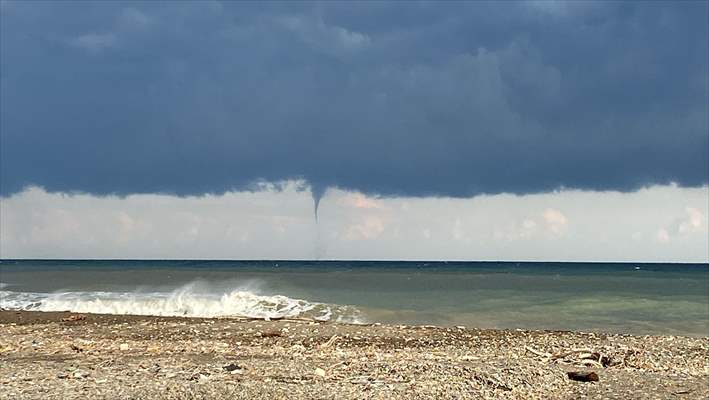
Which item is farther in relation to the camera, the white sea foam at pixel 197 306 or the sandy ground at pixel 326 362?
the white sea foam at pixel 197 306

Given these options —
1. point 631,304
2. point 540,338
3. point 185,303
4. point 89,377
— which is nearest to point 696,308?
point 631,304

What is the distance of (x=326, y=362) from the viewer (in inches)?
576

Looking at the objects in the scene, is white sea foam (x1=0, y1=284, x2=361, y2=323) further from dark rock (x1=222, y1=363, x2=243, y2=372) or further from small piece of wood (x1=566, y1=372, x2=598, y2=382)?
small piece of wood (x1=566, y1=372, x2=598, y2=382)

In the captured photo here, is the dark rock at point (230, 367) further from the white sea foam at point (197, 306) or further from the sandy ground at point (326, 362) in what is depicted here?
the white sea foam at point (197, 306)

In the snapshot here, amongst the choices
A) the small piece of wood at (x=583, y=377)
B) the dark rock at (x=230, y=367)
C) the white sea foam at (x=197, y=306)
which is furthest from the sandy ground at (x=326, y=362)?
the white sea foam at (x=197, y=306)

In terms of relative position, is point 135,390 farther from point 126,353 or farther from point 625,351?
point 625,351

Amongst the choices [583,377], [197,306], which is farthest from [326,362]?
[197,306]

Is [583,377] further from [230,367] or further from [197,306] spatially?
[197,306]

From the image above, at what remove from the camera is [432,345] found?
19.4 m

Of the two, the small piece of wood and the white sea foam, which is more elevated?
the small piece of wood

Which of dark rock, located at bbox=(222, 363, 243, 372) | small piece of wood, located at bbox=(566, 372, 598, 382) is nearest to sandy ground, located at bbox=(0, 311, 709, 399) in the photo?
dark rock, located at bbox=(222, 363, 243, 372)

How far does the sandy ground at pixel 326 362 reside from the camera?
1151cm

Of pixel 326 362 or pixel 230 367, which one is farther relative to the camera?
pixel 326 362

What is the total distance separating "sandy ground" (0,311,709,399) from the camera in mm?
11508
